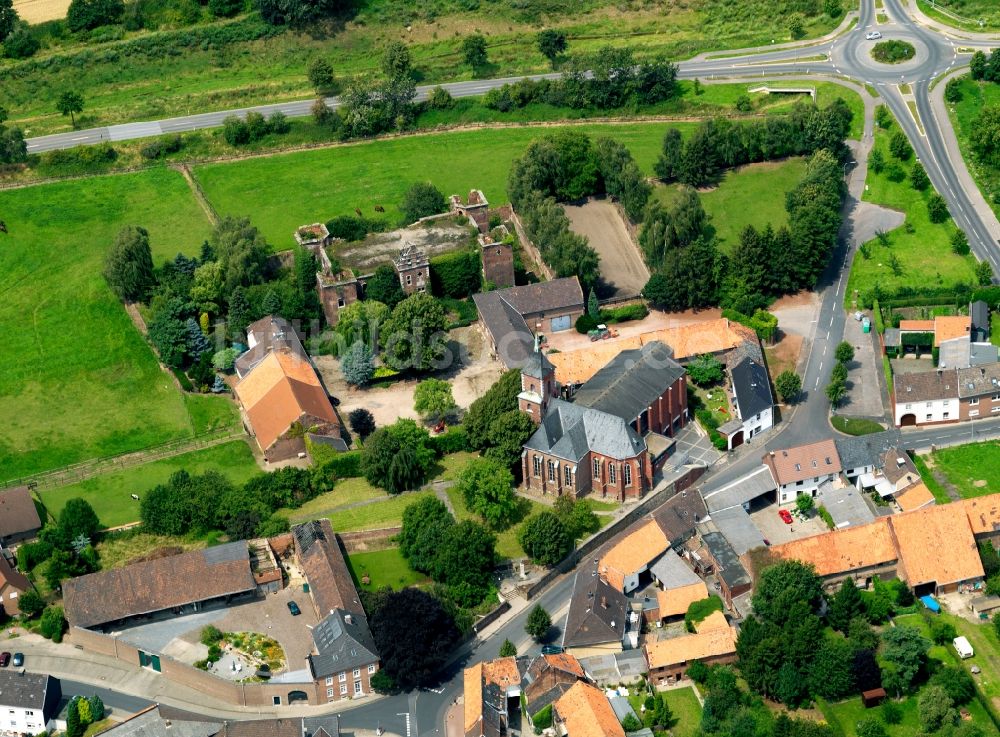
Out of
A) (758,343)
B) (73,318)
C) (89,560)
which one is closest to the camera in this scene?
(89,560)

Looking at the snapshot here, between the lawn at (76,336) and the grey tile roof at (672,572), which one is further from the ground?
the lawn at (76,336)

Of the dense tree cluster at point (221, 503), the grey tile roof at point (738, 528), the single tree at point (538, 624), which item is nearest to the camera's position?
the single tree at point (538, 624)

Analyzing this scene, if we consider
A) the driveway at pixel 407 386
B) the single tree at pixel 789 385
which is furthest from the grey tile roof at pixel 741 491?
the driveway at pixel 407 386

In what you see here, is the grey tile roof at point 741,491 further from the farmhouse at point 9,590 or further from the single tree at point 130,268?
the single tree at point 130,268

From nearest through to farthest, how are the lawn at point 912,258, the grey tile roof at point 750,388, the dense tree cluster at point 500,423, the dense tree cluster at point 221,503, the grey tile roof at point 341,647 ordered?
the grey tile roof at point 341,647 < the dense tree cluster at point 221,503 < the dense tree cluster at point 500,423 < the grey tile roof at point 750,388 < the lawn at point 912,258

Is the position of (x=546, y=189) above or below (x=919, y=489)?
above

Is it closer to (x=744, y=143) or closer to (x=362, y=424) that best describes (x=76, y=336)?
(x=362, y=424)

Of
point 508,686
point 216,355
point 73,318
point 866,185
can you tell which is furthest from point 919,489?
point 73,318

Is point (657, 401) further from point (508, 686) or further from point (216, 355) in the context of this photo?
point (216, 355)
